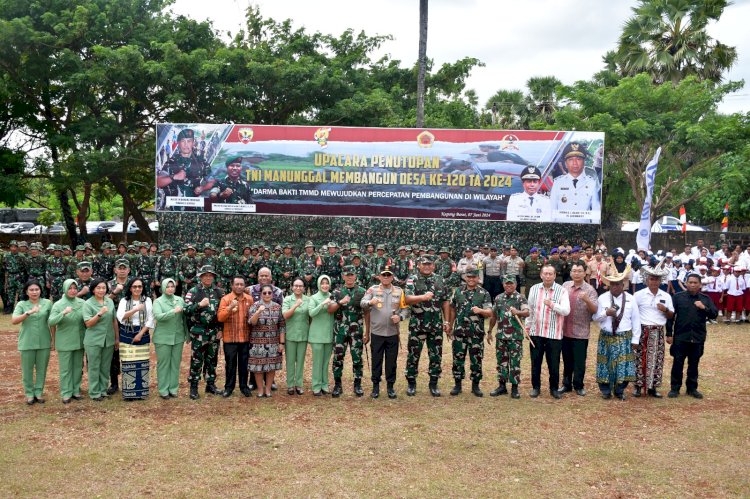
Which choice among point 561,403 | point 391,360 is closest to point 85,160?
point 391,360

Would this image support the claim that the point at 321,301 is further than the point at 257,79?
No

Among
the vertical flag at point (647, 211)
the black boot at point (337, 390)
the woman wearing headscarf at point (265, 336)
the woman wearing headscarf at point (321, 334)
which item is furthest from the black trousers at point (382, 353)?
the vertical flag at point (647, 211)

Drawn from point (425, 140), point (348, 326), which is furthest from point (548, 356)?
point (425, 140)

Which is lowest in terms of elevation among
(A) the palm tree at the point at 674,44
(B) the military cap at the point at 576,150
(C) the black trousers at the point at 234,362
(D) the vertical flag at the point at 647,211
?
(C) the black trousers at the point at 234,362

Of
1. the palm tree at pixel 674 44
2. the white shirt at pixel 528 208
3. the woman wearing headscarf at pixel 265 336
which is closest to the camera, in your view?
the woman wearing headscarf at pixel 265 336

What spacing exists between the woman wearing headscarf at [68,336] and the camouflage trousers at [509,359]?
5.04 meters

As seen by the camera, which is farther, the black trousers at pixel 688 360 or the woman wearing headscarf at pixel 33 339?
the black trousers at pixel 688 360

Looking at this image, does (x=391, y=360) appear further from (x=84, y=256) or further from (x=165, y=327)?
(x=84, y=256)

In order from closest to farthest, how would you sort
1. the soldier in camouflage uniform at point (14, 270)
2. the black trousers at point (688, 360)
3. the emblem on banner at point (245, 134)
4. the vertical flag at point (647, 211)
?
the black trousers at point (688, 360), the soldier in camouflage uniform at point (14, 270), the vertical flag at point (647, 211), the emblem on banner at point (245, 134)

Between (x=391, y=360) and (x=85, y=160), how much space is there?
15721mm

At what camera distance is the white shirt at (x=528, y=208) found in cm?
1762

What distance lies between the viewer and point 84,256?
14.3m

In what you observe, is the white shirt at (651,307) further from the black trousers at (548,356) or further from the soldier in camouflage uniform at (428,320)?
the soldier in camouflage uniform at (428,320)

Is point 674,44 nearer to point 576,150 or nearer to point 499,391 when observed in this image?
point 576,150
